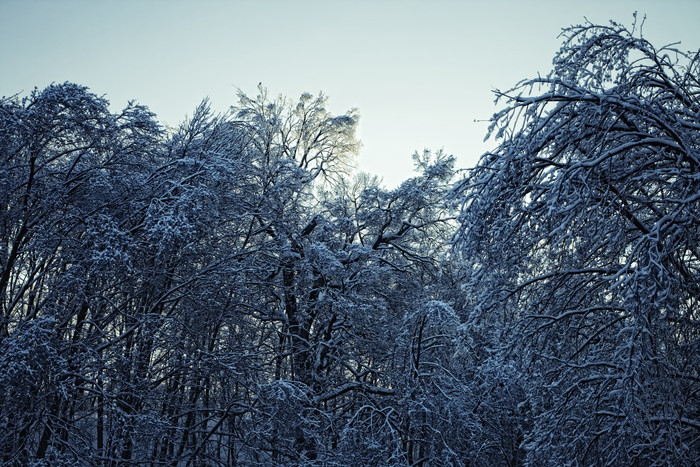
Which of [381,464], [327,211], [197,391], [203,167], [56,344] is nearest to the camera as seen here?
[56,344]

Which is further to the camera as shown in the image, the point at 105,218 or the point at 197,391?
the point at 197,391

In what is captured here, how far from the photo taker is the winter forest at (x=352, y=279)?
469cm

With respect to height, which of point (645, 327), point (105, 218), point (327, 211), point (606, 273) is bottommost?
point (645, 327)

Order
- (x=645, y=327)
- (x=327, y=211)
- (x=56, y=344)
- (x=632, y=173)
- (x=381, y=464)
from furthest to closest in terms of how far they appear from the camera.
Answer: (x=327, y=211) < (x=381, y=464) < (x=56, y=344) < (x=632, y=173) < (x=645, y=327)

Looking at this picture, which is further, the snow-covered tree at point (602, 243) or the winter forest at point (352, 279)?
the winter forest at point (352, 279)

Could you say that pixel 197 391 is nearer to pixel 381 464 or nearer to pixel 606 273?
pixel 381 464

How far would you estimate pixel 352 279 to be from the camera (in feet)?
38.4

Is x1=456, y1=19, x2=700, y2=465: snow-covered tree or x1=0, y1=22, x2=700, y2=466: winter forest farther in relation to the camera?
x1=0, y1=22, x2=700, y2=466: winter forest

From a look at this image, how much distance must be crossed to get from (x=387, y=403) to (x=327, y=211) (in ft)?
16.7

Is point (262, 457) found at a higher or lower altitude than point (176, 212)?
lower

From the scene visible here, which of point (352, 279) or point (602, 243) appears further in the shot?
point (352, 279)

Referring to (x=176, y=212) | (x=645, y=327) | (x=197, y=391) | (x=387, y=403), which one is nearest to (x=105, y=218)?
(x=176, y=212)

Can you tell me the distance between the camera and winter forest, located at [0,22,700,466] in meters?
4.69

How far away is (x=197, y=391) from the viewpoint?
1053 cm
